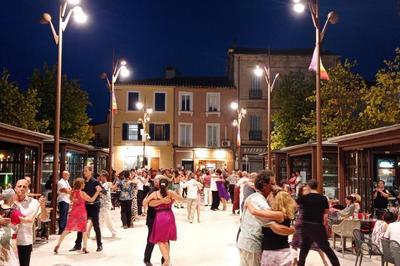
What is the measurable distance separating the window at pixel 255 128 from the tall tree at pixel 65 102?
15.7m

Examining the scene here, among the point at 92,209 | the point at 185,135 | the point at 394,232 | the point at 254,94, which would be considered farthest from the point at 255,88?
the point at 394,232

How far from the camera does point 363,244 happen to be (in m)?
9.04

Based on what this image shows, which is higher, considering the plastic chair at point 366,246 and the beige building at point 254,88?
the beige building at point 254,88

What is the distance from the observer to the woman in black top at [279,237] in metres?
5.50

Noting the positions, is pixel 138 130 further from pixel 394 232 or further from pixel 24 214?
pixel 24 214

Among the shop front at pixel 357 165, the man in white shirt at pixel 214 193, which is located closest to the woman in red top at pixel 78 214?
the shop front at pixel 357 165

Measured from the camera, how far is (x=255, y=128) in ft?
148

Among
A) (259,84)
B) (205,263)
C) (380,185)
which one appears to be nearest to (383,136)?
(380,185)

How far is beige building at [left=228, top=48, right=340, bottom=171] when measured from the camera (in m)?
45.0

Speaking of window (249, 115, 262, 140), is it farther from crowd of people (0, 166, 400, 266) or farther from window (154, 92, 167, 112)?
crowd of people (0, 166, 400, 266)

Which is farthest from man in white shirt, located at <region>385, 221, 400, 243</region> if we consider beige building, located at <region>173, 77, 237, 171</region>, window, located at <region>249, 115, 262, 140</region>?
beige building, located at <region>173, 77, 237, 171</region>

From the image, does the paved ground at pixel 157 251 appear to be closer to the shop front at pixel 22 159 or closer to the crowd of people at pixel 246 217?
the crowd of people at pixel 246 217

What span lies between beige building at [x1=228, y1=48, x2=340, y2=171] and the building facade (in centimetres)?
648

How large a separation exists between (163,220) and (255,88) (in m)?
37.2
